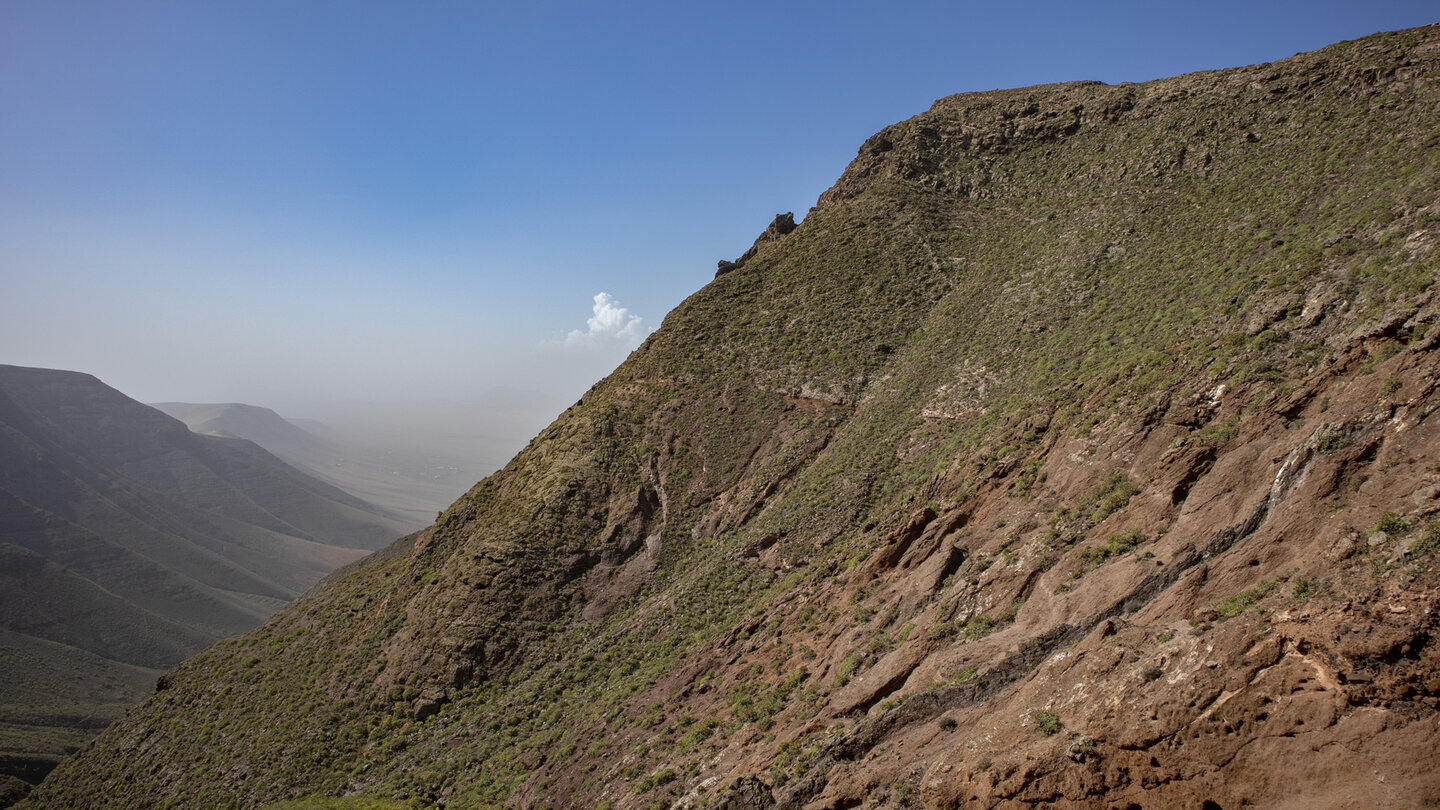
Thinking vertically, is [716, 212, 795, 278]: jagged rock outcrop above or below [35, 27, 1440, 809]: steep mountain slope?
above

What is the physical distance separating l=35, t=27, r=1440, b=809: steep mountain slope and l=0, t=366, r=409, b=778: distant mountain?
63.0 meters

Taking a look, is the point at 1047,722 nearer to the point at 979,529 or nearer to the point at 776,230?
the point at 979,529

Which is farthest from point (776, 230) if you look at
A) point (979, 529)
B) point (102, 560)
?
point (102, 560)

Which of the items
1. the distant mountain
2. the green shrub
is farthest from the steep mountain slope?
the distant mountain

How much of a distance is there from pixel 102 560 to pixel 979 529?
16957cm

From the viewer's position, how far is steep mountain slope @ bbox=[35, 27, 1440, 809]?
395 inches

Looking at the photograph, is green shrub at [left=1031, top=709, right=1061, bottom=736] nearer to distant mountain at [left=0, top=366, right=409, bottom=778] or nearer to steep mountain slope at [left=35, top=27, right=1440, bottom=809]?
steep mountain slope at [left=35, top=27, right=1440, bottom=809]

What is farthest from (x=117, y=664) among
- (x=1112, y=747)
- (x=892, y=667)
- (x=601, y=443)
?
(x=1112, y=747)

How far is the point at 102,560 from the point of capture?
123 metres

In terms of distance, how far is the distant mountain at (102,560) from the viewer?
263 feet

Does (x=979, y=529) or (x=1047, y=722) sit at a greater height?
(x=979, y=529)

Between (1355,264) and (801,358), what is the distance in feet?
95.2

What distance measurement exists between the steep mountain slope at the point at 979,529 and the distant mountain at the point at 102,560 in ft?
207

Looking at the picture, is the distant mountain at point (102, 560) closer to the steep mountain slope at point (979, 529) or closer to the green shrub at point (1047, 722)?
the steep mountain slope at point (979, 529)
